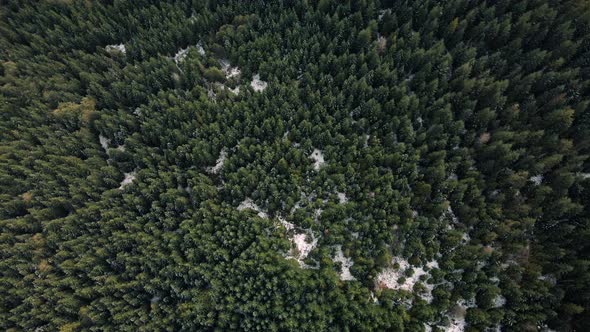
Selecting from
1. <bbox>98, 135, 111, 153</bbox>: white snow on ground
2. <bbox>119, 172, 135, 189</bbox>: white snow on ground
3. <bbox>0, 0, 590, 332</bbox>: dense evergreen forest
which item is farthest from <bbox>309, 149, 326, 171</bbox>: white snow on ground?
<bbox>98, 135, 111, 153</bbox>: white snow on ground

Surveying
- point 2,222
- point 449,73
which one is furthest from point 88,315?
point 449,73

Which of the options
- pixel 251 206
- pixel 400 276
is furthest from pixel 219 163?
pixel 400 276

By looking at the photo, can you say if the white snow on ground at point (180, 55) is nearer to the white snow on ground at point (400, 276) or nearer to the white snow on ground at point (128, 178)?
the white snow on ground at point (128, 178)

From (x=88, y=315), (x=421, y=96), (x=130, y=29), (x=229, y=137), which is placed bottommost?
(x=88, y=315)

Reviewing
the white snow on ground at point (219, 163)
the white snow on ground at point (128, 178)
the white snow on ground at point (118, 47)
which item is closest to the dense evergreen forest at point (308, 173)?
the white snow on ground at point (219, 163)

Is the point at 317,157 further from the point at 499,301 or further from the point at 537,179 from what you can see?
the point at 537,179

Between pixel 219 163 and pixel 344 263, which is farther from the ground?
pixel 219 163

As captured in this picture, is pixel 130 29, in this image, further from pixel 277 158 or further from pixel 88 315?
pixel 88 315
